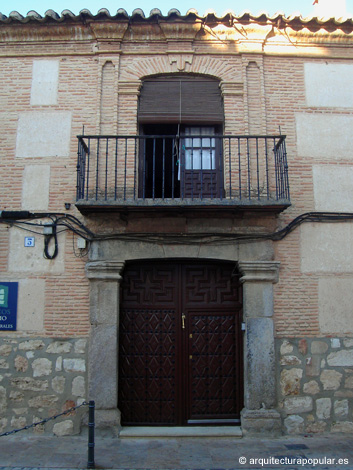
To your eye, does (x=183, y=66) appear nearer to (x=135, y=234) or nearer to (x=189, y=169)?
(x=189, y=169)

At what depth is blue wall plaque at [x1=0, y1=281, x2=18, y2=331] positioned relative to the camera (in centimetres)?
572

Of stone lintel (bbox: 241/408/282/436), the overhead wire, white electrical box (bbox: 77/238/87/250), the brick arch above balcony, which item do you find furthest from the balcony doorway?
stone lintel (bbox: 241/408/282/436)

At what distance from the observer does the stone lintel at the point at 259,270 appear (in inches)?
227

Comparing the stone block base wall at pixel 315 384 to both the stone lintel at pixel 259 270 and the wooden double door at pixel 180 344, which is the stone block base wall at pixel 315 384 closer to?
the wooden double door at pixel 180 344

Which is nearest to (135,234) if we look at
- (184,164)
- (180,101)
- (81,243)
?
(81,243)

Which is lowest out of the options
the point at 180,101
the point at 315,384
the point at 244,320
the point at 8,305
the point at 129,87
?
the point at 315,384

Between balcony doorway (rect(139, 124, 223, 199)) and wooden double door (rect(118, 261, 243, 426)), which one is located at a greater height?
balcony doorway (rect(139, 124, 223, 199))

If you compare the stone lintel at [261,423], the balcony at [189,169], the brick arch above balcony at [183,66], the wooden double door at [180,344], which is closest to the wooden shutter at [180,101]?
the brick arch above balcony at [183,66]

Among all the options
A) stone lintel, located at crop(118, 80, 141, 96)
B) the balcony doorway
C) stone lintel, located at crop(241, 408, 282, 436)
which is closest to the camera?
stone lintel, located at crop(241, 408, 282, 436)

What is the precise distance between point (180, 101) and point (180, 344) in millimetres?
3603

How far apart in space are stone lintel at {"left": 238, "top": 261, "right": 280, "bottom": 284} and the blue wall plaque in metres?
3.12

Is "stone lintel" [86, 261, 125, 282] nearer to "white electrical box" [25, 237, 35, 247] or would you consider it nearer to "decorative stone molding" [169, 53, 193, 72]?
"white electrical box" [25, 237, 35, 247]

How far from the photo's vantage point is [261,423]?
5.43 meters

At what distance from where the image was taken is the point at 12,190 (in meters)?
6.04
